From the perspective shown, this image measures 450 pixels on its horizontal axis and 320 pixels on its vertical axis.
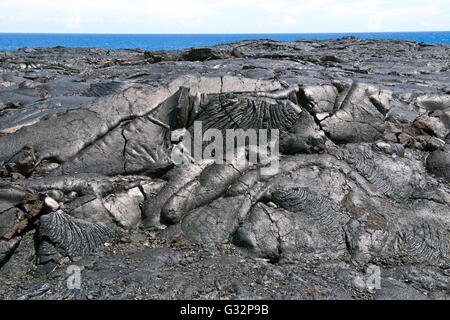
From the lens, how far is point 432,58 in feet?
42.7

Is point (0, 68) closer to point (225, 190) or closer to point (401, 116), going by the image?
point (225, 190)

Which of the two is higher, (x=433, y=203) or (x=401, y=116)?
(x=401, y=116)

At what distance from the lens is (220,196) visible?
4.39 meters

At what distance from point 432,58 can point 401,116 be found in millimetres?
9025

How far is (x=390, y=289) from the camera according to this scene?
3.34 metres

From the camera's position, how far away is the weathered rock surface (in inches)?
133

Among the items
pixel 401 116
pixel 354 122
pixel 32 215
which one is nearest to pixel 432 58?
pixel 401 116

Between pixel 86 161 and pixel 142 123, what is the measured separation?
3.02 feet

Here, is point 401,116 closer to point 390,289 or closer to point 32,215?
point 390,289

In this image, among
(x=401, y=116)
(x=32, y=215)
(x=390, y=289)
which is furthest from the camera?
(x=401, y=116)

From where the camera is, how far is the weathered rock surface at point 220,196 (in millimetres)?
3379
